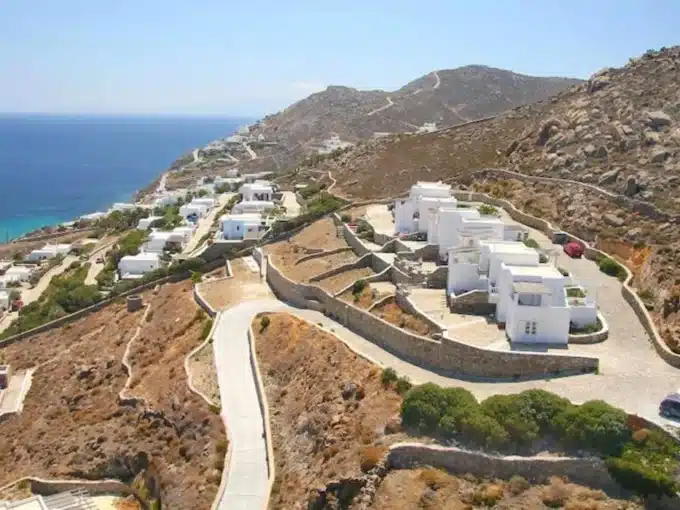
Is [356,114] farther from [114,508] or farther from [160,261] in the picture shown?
[114,508]

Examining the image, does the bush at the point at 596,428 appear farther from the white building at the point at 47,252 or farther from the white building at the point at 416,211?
the white building at the point at 47,252

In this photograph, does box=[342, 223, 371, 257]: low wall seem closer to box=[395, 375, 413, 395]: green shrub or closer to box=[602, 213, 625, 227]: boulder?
box=[602, 213, 625, 227]: boulder

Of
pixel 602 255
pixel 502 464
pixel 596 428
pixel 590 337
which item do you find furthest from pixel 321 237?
pixel 596 428

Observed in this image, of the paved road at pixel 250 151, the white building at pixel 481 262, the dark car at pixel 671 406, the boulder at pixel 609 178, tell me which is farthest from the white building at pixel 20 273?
the paved road at pixel 250 151

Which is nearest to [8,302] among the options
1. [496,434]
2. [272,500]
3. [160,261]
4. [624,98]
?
[160,261]

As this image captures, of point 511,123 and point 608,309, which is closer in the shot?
point 608,309

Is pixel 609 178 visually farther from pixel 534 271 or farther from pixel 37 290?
pixel 37 290

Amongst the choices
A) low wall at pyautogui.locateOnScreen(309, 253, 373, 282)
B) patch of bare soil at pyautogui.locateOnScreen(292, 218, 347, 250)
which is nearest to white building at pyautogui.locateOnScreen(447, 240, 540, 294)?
low wall at pyautogui.locateOnScreen(309, 253, 373, 282)
